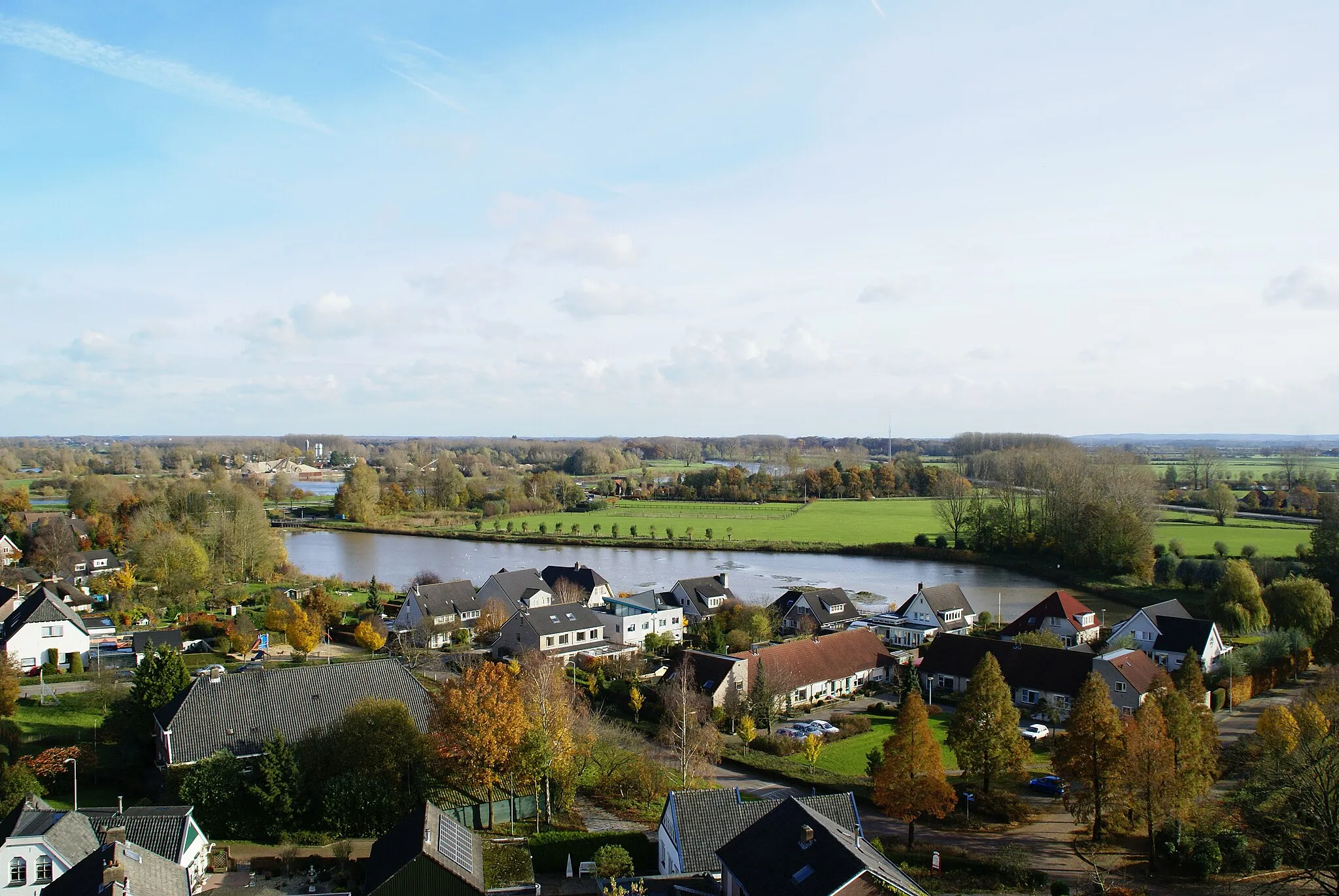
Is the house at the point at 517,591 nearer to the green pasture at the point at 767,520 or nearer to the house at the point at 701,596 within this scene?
the house at the point at 701,596

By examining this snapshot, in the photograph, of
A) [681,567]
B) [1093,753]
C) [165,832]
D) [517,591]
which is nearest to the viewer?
[165,832]

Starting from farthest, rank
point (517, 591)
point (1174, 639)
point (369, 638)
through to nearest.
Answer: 1. point (517, 591)
2. point (369, 638)
3. point (1174, 639)

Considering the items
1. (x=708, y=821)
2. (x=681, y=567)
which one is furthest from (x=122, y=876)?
(x=681, y=567)

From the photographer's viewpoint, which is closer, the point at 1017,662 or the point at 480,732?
the point at 480,732

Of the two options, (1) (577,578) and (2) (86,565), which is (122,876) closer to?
(1) (577,578)

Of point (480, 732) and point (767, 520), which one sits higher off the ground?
point (480, 732)

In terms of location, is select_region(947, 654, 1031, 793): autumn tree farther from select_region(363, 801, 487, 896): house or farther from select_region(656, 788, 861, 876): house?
select_region(363, 801, 487, 896): house

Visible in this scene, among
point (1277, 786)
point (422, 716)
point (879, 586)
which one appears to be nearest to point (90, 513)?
point (422, 716)

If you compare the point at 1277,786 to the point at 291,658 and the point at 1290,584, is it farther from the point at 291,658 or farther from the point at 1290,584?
the point at 291,658

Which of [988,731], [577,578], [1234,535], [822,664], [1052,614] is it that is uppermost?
[1234,535]
